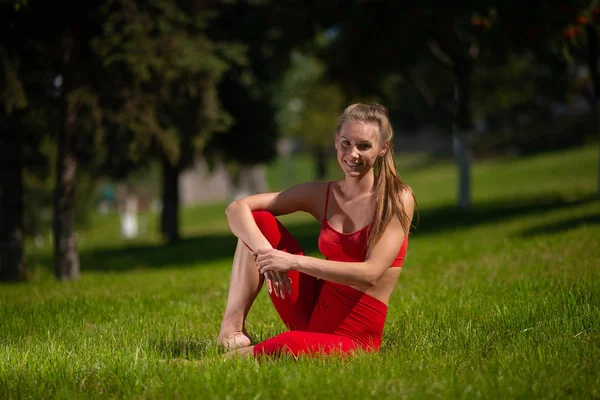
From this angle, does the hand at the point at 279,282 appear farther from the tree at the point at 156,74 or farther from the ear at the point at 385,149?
the tree at the point at 156,74

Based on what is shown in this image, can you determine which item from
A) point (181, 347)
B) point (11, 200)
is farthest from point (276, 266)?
point (11, 200)

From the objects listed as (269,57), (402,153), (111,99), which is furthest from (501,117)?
(111,99)

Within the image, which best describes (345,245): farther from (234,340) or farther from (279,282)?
(234,340)

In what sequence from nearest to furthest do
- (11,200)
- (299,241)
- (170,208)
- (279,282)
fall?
(279,282)
(11,200)
(299,241)
(170,208)

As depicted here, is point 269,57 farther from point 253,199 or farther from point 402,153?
point 402,153

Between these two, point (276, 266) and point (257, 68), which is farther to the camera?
point (257, 68)

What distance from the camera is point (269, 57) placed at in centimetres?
1839

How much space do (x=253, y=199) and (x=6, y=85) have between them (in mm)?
6209

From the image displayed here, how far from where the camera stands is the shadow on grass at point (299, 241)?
14.8m

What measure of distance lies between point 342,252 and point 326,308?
41 cm

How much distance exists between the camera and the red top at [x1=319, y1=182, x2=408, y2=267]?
4.66 meters

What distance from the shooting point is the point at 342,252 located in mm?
4699

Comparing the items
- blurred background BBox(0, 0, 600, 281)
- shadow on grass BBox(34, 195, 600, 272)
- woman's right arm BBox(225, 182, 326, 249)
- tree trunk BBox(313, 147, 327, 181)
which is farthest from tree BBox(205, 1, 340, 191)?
tree trunk BBox(313, 147, 327, 181)

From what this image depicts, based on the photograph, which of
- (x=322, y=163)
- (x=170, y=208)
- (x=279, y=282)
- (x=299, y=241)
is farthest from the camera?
(x=322, y=163)
